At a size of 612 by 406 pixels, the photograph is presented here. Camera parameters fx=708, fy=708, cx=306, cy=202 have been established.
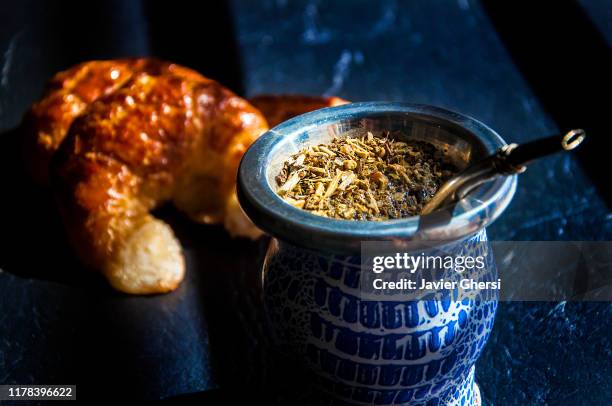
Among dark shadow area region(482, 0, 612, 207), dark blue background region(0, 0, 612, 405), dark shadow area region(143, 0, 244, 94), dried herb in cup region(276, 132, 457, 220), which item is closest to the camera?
dried herb in cup region(276, 132, 457, 220)

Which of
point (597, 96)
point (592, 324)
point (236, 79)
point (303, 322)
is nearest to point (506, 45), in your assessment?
point (597, 96)

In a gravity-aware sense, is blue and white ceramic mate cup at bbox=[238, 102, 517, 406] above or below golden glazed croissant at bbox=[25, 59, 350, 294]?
above

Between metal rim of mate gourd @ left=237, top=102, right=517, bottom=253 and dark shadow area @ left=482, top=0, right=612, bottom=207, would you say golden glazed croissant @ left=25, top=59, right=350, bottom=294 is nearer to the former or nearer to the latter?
metal rim of mate gourd @ left=237, top=102, right=517, bottom=253

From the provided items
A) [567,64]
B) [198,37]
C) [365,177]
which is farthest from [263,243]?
[567,64]

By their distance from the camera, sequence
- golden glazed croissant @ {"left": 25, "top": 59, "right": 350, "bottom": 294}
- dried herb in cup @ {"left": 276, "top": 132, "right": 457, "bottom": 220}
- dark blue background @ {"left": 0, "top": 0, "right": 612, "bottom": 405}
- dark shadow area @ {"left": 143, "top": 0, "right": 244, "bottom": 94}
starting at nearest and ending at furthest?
1. dried herb in cup @ {"left": 276, "top": 132, "right": 457, "bottom": 220}
2. dark blue background @ {"left": 0, "top": 0, "right": 612, "bottom": 405}
3. golden glazed croissant @ {"left": 25, "top": 59, "right": 350, "bottom": 294}
4. dark shadow area @ {"left": 143, "top": 0, "right": 244, "bottom": 94}

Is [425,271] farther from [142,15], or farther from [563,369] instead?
[142,15]

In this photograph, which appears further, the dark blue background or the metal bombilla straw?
the dark blue background

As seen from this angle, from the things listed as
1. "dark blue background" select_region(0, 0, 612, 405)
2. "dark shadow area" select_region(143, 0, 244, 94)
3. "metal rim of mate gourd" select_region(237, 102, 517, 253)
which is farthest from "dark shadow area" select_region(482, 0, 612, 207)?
"dark shadow area" select_region(143, 0, 244, 94)
